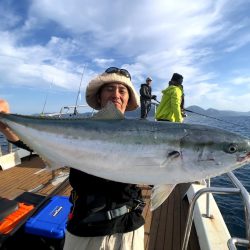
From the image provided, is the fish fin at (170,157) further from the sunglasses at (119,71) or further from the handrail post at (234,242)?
the handrail post at (234,242)

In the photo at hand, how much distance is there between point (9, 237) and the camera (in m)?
4.28

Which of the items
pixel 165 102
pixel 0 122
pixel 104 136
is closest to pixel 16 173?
pixel 165 102

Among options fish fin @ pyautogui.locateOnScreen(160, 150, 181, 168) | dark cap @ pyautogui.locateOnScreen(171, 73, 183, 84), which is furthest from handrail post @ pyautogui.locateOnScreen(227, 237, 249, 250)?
dark cap @ pyautogui.locateOnScreen(171, 73, 183, 84)

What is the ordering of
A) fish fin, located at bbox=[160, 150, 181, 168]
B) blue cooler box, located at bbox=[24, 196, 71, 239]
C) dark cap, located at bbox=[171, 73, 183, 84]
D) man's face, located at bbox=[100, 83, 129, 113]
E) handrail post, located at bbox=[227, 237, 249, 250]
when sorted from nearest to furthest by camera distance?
fish fin, located at bbox=[160, 150, 181, 168] → handrail post, located at bbox=[227, 237, 249, 250] → man's face, located at bbox=[100, 83, 129, 113] → blue cooler box, located at bbox=[24, 196, 71, 239] → dark cap, located at bbox=[171, 73, 183, 84]

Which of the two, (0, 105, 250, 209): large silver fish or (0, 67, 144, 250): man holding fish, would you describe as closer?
(0, 105, 250, 209): large silver fish

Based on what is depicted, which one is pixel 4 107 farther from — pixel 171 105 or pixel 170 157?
pixel 171 105

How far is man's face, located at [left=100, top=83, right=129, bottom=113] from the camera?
3.16 metres

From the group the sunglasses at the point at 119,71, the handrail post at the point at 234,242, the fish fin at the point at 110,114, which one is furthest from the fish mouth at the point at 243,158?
the sunglasses at the point at 119,71

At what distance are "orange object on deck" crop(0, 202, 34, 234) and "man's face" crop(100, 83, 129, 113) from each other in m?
2.84

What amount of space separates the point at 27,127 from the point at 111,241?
1400 millimetres

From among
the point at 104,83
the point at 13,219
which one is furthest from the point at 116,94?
the point at 13,219

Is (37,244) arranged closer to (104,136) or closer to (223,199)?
(104,136)

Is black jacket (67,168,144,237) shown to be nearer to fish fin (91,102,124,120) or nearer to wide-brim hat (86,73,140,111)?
fish fin (91,102,124,120)

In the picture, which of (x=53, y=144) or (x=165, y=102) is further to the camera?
(x=165, y=102)
